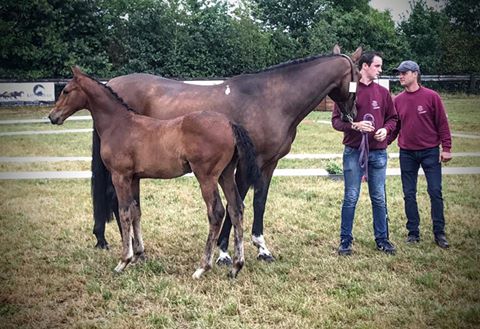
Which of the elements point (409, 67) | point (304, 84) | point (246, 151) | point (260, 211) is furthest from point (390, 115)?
point (246, 151)

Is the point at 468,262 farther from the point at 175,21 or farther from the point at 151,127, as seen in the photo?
the point at 175,21

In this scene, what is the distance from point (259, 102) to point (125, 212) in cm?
169

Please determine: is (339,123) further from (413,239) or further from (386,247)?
(413,239)

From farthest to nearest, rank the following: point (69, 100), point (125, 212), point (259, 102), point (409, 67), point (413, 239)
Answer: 1. point (413, 239)
2. point (409, 67)
3. point (259, 102)
4. point (69, 100)
5. point (125, 212)

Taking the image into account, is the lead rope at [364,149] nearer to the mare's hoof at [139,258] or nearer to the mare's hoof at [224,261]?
the mare's hoof at [224,261]

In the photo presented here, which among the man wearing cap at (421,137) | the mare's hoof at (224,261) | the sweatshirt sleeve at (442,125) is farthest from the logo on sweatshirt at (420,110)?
the mare's hoof at (224,261)

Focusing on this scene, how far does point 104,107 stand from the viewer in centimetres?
473

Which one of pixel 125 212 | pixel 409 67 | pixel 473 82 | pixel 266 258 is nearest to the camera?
pixel 125 212

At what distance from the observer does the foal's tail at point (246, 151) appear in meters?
4.34

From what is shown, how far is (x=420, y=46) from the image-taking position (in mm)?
17844

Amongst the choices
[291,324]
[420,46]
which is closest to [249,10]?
[420,46]

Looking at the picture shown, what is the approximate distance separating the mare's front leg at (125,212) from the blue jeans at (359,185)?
7.28 ft

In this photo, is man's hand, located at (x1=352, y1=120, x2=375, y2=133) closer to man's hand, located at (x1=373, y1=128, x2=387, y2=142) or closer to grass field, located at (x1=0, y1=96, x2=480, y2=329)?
man's hand, located at (x1=373, y1=128, x2=387, y2=142)

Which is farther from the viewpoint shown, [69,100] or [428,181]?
[428,181]
